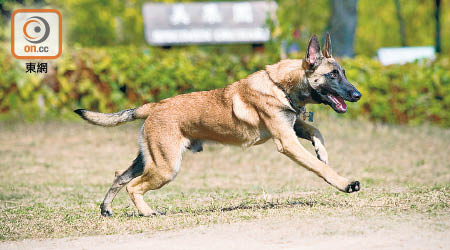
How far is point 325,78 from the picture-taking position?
771 centimetres

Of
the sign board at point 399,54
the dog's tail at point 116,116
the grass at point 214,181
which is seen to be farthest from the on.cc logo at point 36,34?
the sign board at point 399,54

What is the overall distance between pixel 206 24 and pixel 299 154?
19378 mm

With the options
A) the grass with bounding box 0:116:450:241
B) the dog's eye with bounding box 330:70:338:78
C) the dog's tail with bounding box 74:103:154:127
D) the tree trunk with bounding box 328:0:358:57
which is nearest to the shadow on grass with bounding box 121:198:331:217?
the grass with bounding box 0:116:450:241

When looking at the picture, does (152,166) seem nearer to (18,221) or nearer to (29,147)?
(18,221)

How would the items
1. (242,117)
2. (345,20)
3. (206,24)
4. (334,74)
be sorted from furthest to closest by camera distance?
1. (206,24)
2. (345,20)
3. (242,117)
4. (334,74)

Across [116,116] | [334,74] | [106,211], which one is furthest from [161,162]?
[334,74]

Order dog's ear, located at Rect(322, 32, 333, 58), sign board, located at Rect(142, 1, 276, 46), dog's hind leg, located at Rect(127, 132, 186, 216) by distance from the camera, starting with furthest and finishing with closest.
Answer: sign board, located at Rect(142, 1, 276, 46) → dog's hind leg, located at Rect(127, 132, 186, 216) → dog's ear, located at Rect(322, 32, 333, 58)

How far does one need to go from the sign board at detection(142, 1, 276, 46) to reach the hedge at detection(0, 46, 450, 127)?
8.53 metres

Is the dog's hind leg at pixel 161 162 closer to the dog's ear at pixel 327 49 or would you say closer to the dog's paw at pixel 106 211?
the dog's paw at pixel 106 211

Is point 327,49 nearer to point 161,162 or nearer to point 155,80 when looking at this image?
point 161,162

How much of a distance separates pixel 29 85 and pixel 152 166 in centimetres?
967

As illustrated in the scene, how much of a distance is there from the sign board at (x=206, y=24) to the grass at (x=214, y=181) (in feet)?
31.6

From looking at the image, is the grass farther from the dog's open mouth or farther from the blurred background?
the dog's open mouth

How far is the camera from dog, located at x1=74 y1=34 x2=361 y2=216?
25.3ft
